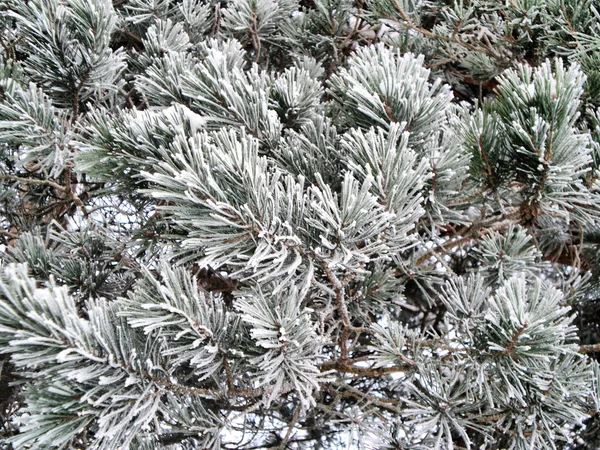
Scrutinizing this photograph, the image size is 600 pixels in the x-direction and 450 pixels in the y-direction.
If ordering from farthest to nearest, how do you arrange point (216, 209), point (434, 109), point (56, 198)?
point (56, 198) < point (434, 109) < point (216, 209)

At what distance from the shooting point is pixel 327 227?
2.15 feet

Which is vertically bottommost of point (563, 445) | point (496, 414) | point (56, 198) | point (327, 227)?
point (563, 445)

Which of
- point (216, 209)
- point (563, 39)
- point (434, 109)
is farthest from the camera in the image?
point (563, 39)

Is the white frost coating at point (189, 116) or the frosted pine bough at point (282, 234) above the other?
the white frost coating at point (189, 116)

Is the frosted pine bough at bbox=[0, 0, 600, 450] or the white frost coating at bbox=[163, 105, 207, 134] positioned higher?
the white frost coating at bbox=[163, 105, 207, 134]

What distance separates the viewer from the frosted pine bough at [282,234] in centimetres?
64

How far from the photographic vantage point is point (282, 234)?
661 mm

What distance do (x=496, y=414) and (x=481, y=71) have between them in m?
0.75

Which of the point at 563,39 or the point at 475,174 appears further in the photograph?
the point at 563,39

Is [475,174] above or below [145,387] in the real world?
above

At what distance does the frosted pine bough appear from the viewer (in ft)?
2.10

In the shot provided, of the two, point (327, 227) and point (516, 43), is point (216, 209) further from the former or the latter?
point (516, 43)

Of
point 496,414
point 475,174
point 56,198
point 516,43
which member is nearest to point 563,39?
point 516,43

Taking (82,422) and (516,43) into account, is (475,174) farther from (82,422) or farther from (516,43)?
(82,422)
